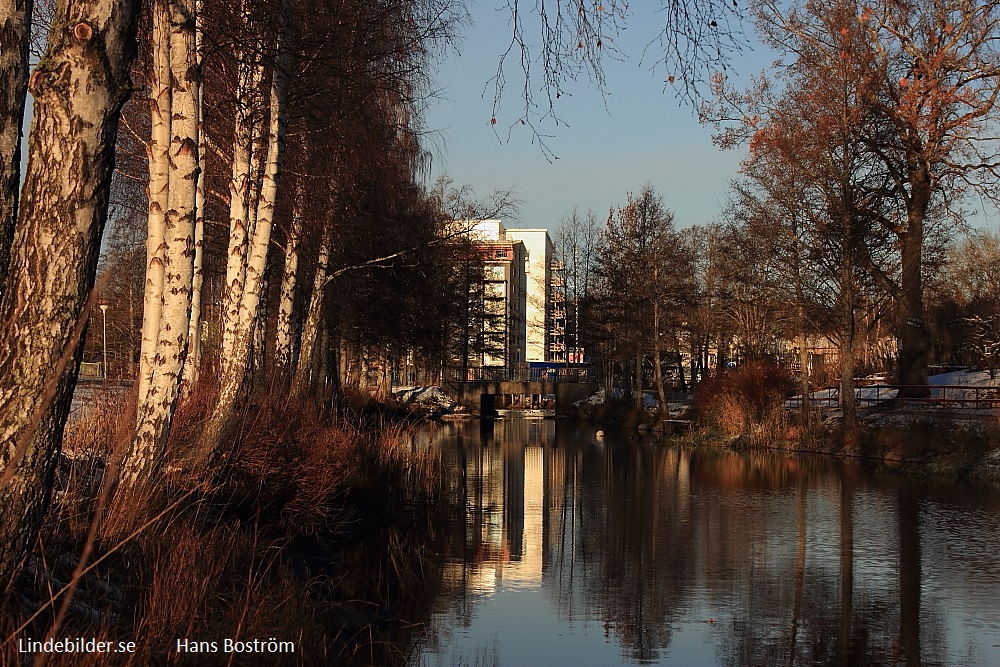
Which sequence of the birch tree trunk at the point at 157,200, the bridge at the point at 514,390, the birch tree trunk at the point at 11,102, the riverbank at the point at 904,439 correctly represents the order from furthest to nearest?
1. the bridge at the point at 514,390
2. the riverbank at the point at 904,439
3. the birch tree trunk at the point at 157,200
4. the birch tree trunk at the point at 11,102

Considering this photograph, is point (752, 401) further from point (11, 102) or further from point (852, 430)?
point (11, 102)

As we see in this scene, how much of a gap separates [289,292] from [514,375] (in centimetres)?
5645

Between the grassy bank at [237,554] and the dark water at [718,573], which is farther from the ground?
the grassy bank at [237,554]

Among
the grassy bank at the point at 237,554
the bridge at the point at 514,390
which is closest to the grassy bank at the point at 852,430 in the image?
the grassy bank at the point at 237,554

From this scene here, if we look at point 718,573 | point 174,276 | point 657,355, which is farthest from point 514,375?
point 174,276

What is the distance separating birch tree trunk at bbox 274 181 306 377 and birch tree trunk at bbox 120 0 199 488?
8.80m

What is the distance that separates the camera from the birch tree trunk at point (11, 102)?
556 cm

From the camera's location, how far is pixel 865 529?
1650 cm

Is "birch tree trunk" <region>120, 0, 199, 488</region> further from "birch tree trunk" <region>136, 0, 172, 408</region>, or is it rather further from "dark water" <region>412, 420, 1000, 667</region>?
"dark water" <region>412, 420, 1000, 667</region>

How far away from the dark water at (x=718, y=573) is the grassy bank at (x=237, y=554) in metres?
0.84

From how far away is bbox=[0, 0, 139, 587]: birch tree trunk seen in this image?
509 cm

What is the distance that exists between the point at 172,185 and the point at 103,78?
13.8 feet

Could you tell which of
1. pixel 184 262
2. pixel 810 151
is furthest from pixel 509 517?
pixel 810 151

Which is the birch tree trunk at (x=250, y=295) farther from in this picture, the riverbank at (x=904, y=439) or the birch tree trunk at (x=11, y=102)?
the riverbank at (x=904, y=439)
